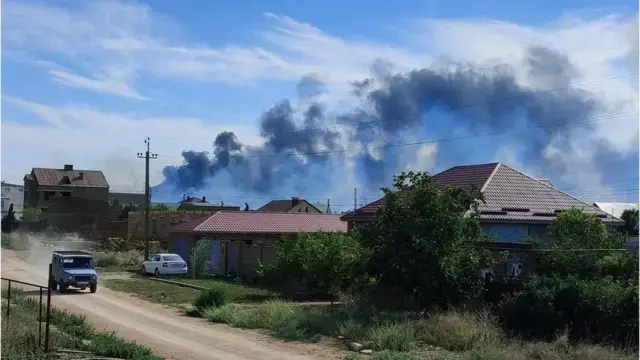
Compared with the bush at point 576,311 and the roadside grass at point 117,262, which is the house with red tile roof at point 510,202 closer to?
the bush at point 576,311

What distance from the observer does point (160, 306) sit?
28.4 metres

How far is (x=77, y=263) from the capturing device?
109ft

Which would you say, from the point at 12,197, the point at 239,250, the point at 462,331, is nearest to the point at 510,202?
the point at 462,331

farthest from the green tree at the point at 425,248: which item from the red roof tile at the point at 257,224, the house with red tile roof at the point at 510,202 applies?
the red roof tile at the point at 257,224

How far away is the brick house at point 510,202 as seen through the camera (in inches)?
1252

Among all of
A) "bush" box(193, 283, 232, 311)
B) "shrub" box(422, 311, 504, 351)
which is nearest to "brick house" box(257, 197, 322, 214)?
"bush" box(193, 283, 232, 311)

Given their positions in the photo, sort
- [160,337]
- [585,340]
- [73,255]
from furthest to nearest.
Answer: [73,255], [160,337], [585,340]

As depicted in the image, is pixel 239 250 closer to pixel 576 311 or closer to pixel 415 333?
pixel 415 333

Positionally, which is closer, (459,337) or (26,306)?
(459,337)

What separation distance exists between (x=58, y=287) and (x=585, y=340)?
963 inches

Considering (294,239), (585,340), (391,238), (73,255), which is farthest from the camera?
(294,239)

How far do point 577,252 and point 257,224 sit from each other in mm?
32210

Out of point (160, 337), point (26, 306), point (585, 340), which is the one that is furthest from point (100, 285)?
point (585, 340)

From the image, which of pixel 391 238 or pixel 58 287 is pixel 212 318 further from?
pixel 58 287
